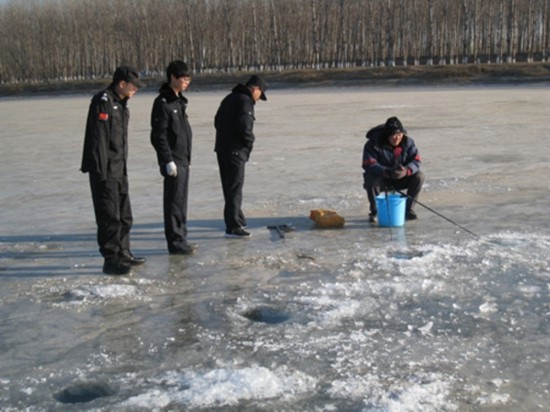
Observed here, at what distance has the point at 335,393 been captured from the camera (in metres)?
4.47

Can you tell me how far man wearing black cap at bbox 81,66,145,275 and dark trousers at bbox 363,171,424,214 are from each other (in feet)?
10.0

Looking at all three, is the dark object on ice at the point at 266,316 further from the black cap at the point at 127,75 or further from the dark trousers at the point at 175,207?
the black cap at the point at 127,75

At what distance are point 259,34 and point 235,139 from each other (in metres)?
72.6

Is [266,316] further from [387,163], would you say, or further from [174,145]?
[387,163]

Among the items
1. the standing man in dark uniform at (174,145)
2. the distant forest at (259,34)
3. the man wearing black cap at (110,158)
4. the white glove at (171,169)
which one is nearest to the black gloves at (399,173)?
the standing man in dark uniform at (174,145)

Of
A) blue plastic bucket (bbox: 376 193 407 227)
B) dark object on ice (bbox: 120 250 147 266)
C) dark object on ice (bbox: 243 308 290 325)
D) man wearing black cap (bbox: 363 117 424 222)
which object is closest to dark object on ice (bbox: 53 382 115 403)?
dark object on ice (bbox: 243 308 290 325)

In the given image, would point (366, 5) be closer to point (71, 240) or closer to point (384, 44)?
point (384, 44)

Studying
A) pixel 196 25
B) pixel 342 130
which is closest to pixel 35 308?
pixel 342 130

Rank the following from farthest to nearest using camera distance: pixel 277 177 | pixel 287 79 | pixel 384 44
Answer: pixel 384 44
pixel 287 79
pixel 277 177

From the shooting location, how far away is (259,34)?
79.1 meters

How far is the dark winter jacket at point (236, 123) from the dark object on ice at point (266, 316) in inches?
114

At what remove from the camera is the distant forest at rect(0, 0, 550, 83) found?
2657 inches

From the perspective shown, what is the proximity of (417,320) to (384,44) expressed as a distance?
70.8 metres

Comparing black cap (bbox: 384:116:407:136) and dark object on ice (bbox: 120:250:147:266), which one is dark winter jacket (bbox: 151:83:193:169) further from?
black cap (bbox: 384:116:407:136)
